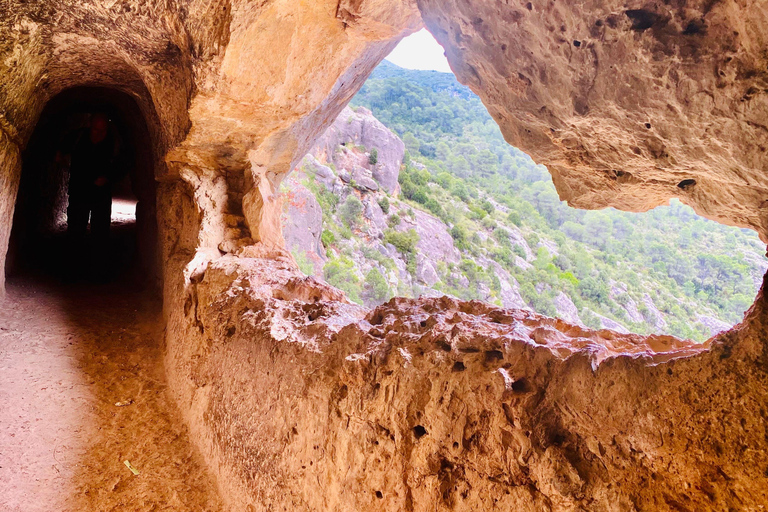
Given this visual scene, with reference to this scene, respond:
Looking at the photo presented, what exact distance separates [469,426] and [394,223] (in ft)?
68.7

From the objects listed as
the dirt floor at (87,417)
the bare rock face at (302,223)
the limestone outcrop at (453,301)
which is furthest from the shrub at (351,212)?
the limestone outcrop at (453,301)

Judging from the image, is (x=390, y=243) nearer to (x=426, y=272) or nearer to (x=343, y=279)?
(x=426, y=272)

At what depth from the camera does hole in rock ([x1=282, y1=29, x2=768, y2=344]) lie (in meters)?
15.7

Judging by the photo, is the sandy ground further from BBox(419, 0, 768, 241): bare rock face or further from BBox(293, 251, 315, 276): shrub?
BBox(293, 251, 315, 276): shrub

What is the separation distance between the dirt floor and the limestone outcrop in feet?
0.72

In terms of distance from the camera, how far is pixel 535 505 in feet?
4.59

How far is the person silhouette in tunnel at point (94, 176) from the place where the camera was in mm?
4633

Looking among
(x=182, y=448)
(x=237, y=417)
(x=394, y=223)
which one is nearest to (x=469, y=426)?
A: (x=237, y=417)

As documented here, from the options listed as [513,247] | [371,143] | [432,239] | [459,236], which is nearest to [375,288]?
[432,239]

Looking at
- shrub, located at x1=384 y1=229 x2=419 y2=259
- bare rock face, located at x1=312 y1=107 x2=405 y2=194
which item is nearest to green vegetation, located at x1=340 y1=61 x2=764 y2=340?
shrub, located at x1=384 y1=229 x2=419 y2=259

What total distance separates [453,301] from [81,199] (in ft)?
14.9

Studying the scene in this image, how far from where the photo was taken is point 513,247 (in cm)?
2488

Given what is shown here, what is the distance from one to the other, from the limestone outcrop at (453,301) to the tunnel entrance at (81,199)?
3.40ft

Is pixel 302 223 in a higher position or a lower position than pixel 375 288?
higher
